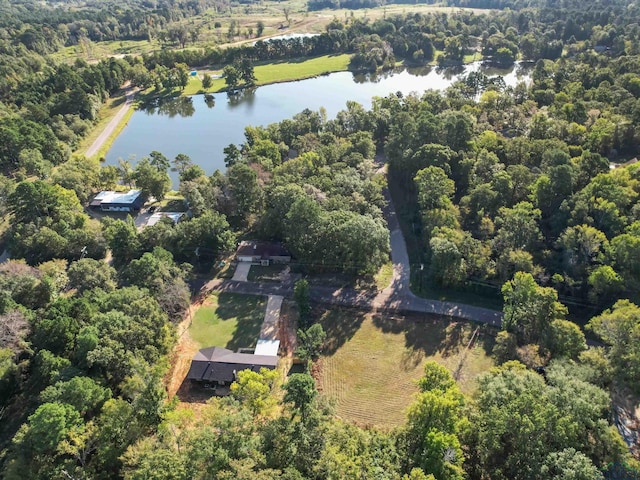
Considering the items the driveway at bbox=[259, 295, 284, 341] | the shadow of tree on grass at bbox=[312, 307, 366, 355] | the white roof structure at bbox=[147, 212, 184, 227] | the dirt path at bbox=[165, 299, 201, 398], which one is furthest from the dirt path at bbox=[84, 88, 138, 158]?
the shadow of tree on grass at bbox=[312, 307, 366, 355]

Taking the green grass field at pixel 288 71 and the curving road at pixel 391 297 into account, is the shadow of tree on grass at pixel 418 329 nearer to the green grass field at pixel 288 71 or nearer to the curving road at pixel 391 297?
the curving road at pixel 391 297

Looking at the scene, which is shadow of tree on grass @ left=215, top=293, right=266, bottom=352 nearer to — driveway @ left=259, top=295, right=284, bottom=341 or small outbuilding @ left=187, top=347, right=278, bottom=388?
driveway @ left=259, top=295, right=284, bottom=341

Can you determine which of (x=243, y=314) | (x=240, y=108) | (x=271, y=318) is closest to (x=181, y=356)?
(x=243, y=314)

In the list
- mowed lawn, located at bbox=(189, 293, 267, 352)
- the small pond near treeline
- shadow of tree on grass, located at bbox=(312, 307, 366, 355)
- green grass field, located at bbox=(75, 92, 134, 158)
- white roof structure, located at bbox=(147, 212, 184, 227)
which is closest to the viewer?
shadow of tree on grass, located at bbox=(312, 307, 366, 355)

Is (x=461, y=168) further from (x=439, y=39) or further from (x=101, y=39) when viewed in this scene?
(x=101, y=39)

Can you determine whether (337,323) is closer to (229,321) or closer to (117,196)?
(229,321)

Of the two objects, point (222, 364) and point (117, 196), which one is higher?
point (117, 196)

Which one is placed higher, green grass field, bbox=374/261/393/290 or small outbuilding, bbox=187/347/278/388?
small outbuilding, bbox=187/347/278/388
